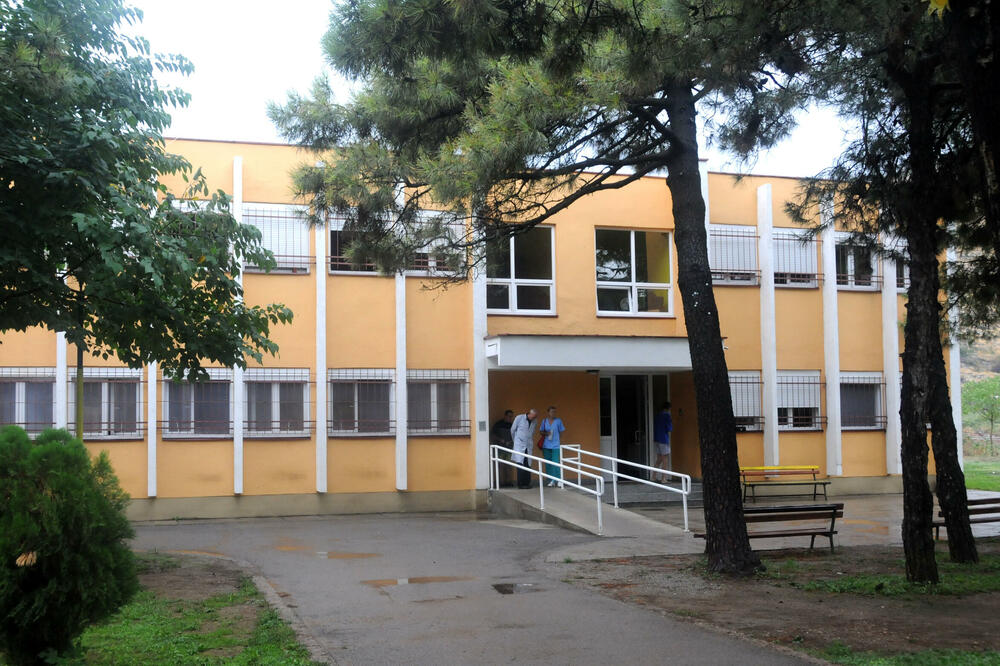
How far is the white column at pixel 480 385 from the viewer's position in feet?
63.7

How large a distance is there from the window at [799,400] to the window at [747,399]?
49 centimetres

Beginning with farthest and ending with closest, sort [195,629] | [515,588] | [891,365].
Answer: [891,365] → [515,588] → [195,629]

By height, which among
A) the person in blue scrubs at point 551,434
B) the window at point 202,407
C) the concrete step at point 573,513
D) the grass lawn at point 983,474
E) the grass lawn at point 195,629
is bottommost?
the grass lawn at point 983,474

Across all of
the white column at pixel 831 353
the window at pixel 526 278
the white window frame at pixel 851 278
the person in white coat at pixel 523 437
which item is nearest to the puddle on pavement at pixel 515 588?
the person in white coat at pixel 523 437

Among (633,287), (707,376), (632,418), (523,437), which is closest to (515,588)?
(707,376)

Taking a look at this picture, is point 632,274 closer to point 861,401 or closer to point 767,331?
point 767,331

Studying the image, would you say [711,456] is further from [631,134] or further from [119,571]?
[119,571]

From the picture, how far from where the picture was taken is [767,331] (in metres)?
21.8

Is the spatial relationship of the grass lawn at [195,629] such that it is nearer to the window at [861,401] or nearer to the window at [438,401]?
the window at [438,401]

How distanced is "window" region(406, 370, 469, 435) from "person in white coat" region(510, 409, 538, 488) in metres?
1.18

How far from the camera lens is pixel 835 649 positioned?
283 inches

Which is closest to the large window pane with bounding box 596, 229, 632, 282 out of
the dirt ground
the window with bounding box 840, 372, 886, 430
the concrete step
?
the concrete step

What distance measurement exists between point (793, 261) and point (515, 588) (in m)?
14.4

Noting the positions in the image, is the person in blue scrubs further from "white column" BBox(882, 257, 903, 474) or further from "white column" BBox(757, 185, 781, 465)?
"white column" BBox(882, 257, 903, 474)
